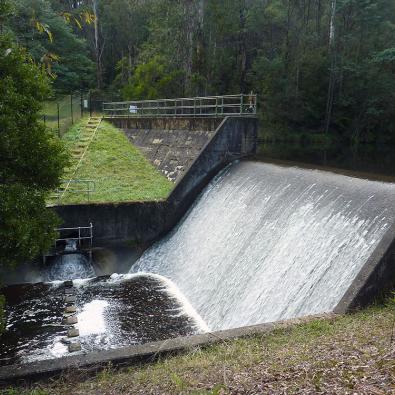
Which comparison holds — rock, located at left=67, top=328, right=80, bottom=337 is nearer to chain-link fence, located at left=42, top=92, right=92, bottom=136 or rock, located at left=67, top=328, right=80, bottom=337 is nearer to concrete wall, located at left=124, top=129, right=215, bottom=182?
concrete wall, located at left=124, top=129, right=215, bottom=182

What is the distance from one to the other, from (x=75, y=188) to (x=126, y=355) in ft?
34.4

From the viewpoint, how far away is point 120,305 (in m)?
11.3

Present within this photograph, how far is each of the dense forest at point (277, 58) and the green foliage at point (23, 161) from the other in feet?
77.7

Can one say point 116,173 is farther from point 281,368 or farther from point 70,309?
point 281,368

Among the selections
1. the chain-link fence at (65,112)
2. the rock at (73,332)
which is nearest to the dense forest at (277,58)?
the chain-link fence at (65,112)

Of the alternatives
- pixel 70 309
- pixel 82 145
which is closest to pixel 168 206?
pixel 70 309

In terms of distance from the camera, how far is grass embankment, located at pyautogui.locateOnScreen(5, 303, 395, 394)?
446 cm

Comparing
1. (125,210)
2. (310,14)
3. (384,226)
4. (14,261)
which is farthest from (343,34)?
(14,261)

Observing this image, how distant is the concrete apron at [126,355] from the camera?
6.04 m

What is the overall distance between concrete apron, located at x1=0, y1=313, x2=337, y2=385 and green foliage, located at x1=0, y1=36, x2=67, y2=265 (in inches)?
94.4

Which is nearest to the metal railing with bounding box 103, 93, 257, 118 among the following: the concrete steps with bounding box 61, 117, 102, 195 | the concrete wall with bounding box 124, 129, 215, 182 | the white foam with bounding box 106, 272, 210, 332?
the concrete wall with bounding box 124, 129, 215, 182

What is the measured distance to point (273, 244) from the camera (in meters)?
10.5

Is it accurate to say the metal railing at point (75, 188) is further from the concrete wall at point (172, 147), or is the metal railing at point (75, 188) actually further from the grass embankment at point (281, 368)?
the grass embankment at point (281, 368)

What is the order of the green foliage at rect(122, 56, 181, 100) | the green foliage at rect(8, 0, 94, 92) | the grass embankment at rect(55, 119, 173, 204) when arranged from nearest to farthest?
the grass embankment at rect(55, 119, 173, 204) → the green foliage at rect(122, 56, 181, 100) → the green foliage at rect(8, 0, 94, 92)
